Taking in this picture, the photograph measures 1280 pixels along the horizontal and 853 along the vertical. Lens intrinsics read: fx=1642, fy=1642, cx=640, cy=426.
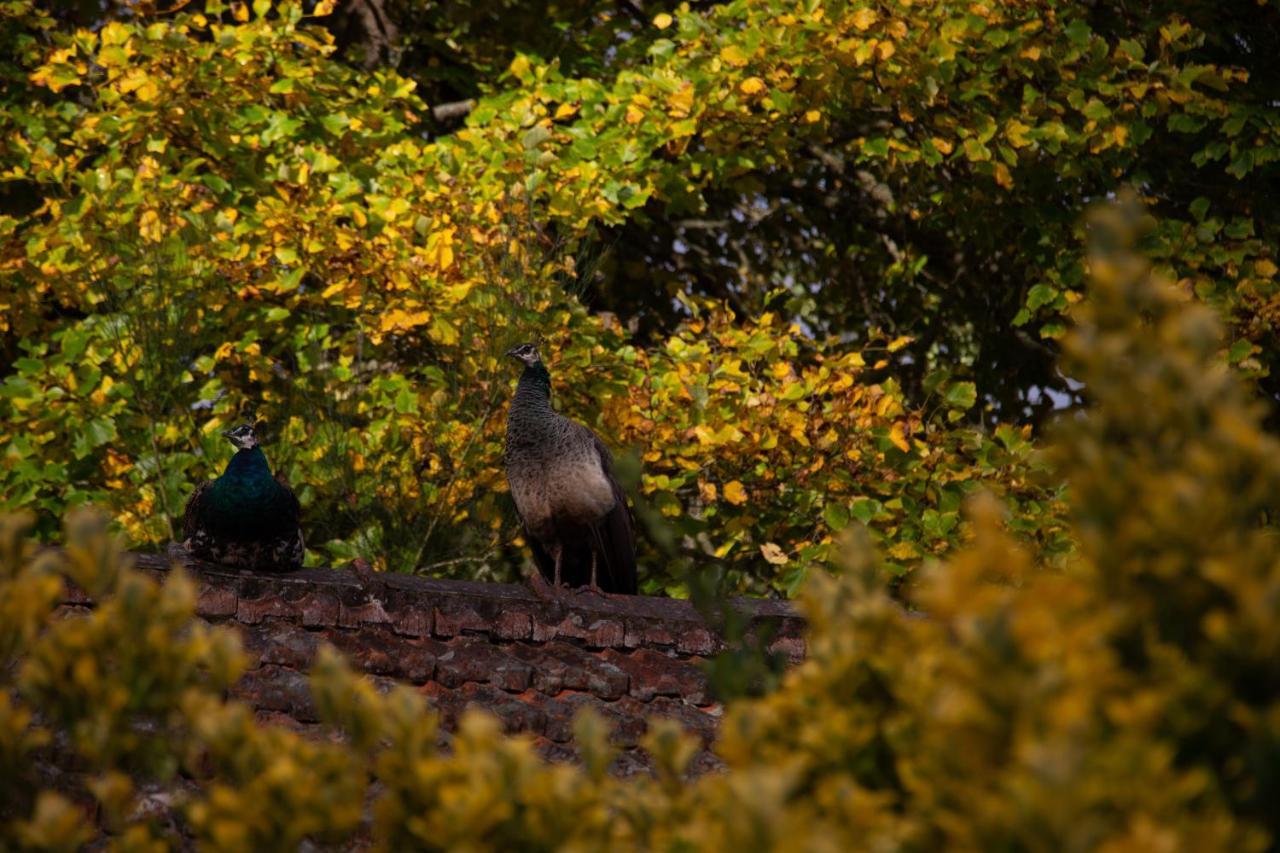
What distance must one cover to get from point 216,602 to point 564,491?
2.65 metres

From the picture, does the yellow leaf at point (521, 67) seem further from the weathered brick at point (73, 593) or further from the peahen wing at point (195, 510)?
the weathered brick at point (73, 593)

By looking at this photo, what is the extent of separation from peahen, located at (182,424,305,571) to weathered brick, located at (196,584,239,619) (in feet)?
2.84

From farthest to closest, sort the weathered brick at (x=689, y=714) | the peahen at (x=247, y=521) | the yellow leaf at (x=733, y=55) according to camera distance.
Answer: the yellow leaf at (x=733, y=55) → the peahen at (x=247, y=521) → the weathered brick at (x=689, y=714)

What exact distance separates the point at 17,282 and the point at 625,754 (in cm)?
842

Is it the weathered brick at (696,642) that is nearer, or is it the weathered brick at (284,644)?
the weathered brick at (284,644)

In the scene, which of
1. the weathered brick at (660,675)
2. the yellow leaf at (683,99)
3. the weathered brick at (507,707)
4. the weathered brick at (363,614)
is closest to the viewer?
the weathered brick at (507,707)

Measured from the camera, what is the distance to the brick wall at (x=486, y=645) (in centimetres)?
632

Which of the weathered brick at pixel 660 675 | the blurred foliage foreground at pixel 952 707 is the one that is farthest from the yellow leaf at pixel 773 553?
the blurred foliage foreground at pixel 952 707

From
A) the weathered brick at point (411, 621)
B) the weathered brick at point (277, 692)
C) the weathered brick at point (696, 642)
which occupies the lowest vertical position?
the weathered brick at point (696, 642)

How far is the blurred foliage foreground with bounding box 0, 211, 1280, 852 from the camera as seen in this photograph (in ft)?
8.25

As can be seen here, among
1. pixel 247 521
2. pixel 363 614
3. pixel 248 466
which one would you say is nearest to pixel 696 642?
pixel 363 614

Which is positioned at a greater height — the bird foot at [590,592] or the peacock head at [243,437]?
the peacock head at [243,437]

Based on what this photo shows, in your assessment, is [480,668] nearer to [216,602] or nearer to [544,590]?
[544,590]

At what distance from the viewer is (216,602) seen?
259 inches
